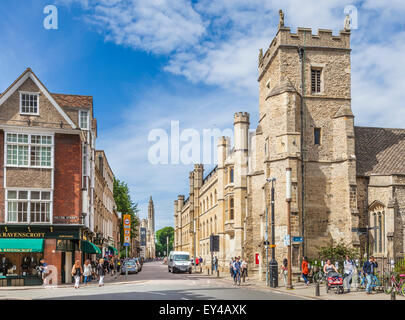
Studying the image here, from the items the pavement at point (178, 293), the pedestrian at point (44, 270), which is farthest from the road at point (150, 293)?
the pedestrian at point (44, 270)

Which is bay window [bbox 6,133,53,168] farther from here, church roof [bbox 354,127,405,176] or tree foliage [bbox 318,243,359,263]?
church roof [bbox 354,127,405,176]

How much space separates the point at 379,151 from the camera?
37750 millimetres

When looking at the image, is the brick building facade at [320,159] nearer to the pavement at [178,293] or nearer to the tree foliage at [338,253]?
the tree foliage at [338,253]

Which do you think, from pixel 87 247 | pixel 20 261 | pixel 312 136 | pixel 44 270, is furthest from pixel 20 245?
pixel 312 136

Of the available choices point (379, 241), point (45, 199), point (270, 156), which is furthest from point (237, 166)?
point (45, 199)

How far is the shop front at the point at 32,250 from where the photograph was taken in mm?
30594

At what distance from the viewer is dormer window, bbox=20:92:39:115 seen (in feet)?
108

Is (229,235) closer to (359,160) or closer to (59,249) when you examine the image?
(359,160)

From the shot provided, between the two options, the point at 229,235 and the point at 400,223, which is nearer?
the point at 400,223

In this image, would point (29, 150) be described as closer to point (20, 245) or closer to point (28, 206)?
point (28, 206)

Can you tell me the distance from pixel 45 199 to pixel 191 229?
188ft

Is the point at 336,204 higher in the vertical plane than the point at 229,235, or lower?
higher

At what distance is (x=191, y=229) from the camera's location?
8819cm

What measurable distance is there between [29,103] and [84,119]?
567 centimetres
